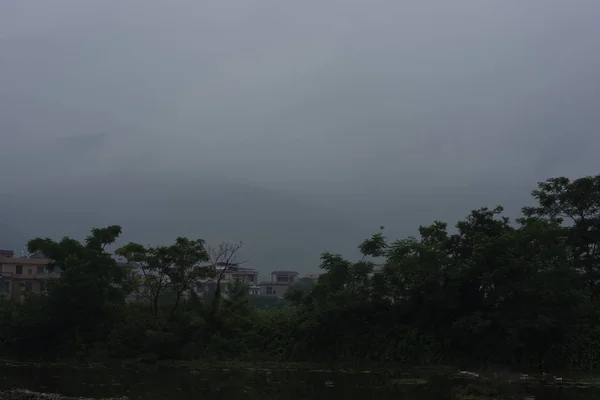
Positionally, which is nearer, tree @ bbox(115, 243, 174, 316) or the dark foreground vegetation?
the dark foreground vegetation

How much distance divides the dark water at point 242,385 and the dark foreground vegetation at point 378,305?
12.4 ft

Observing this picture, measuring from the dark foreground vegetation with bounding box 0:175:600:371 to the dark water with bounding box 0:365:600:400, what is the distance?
3.77 meters

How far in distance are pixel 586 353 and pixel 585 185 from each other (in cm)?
905

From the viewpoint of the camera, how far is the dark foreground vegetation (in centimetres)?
2500

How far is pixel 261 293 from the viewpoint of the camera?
86750 mm

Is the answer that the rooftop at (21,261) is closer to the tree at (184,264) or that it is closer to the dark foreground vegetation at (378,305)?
the dark foreground vegetation at (378,305)

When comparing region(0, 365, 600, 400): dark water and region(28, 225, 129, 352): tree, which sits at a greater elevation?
region(28, 225, 129, 352): tree

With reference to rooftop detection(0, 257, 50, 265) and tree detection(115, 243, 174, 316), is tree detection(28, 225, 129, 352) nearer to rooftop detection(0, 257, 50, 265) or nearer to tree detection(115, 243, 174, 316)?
tree detection(115, 243, 174, 316)

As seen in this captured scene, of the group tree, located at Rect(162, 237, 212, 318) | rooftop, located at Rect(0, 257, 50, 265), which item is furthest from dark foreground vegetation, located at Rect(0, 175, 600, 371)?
rooftop, located at Rect(0, 257, 50, 265)

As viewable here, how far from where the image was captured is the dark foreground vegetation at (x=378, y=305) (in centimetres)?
2500

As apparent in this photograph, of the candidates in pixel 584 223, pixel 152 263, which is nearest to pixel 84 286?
pixel 152 263

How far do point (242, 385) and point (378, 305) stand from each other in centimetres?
1026

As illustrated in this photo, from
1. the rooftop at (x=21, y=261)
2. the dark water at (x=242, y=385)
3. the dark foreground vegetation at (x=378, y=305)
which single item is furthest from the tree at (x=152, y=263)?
the rooftop at (x=21, y=261)

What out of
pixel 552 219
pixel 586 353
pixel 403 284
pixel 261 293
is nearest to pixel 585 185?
pixel 552 219
